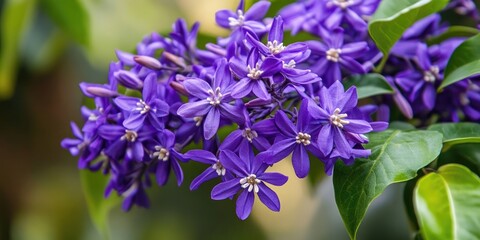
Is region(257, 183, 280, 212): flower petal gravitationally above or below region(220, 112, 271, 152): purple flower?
below

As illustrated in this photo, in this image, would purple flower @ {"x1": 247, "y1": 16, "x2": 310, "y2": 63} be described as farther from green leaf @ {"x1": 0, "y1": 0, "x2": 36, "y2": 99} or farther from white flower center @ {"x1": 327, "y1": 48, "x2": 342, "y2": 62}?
green leaf @ {"x1": 0, "y1": 0, "x2": 36, "y2": 99}

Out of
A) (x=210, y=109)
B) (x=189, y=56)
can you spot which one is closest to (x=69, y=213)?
(x=189, y=56)

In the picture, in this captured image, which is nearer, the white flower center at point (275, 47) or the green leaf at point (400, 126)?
the white flower center at point (275, 47)

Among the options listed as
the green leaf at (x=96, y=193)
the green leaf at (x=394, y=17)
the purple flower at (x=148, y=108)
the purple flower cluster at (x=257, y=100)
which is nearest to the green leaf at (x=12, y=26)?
the green leaf at (x=96, y=193)

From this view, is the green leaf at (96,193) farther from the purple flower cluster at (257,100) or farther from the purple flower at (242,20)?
the purple flower at (242,20)

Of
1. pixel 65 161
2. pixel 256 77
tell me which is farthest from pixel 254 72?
pixel 65 161

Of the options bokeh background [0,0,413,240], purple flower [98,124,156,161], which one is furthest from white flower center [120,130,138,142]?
bokeh background [0,0,413,240]
